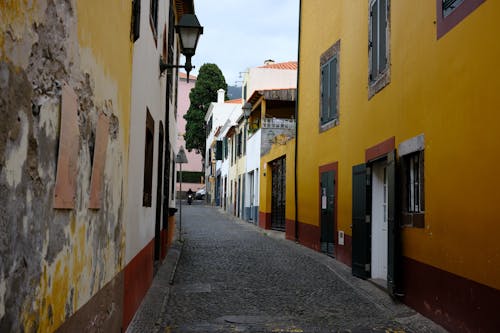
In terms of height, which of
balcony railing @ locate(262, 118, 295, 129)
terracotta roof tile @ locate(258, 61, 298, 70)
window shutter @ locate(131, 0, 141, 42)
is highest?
terracotta roof tile @ locate(258, 61, 298, 70)

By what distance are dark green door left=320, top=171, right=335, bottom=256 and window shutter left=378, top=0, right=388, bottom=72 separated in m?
4.07

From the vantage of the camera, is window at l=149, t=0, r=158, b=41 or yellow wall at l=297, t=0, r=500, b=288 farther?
window at l=149, t=0, r=158, b=41

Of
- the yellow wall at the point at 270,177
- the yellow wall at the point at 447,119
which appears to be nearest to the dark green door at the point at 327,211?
the yellow wall at the point at 447,119

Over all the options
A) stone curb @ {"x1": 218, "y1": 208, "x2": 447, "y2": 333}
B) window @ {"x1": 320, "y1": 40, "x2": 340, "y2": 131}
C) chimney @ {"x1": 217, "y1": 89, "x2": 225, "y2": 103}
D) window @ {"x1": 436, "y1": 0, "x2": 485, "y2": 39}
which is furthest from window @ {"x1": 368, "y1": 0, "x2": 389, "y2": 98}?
chimney @ {"x1": 217, "y1": 89, "x2": 225, "y2": 103}

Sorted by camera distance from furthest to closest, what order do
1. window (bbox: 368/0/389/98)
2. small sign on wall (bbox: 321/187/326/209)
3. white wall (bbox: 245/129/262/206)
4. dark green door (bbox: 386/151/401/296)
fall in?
white wall (bbox: 245/129/262/206)
small sign on wall (bbox: 321/187/326/209)
window (bbox: 368/0/389/98)
dark green door (bbox: 386/151/401/296)

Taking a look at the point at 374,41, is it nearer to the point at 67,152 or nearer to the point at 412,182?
the point at 412,182

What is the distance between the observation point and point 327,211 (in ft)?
42.5

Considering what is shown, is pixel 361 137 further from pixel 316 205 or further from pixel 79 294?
pixel 79 294

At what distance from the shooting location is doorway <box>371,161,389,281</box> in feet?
30.5

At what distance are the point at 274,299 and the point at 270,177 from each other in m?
14.2

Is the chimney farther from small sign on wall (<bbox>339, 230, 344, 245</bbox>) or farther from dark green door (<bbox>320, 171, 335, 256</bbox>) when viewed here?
small sign on wall (<bbox>339, 230, 344, 245</bbox>)

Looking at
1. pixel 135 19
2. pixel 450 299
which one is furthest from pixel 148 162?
pixel 450 299

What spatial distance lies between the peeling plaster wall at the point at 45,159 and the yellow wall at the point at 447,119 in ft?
11.2

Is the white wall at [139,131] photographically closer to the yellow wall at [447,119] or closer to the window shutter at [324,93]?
the yellow wall at [447,119]
